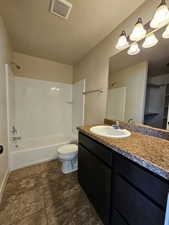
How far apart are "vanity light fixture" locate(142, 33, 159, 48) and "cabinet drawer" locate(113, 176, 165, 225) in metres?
1.39

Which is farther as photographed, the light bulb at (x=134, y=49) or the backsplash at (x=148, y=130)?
the light bulb at (x=134, y=49)

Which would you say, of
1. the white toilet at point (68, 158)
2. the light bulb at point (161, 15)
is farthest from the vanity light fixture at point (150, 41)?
the white toilet at point (68, 158)

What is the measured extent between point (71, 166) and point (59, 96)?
1.82 m

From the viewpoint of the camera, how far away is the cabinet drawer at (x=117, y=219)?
2.76 ft

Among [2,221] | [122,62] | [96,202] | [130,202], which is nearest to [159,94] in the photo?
[122,62]

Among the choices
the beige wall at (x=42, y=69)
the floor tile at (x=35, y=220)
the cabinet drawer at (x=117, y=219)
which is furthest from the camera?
the beige wall at (x=42, y=69)

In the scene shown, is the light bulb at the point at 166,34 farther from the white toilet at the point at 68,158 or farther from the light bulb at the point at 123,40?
the white toilet at the point at 68,158

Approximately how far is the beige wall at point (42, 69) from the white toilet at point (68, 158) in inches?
73.2

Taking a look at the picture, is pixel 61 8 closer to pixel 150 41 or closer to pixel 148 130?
pixel 150 41

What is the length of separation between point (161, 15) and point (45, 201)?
7.70ft

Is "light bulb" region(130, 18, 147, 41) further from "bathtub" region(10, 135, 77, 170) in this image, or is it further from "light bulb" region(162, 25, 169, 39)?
"bathtub" region(10, 135, 77, 170)

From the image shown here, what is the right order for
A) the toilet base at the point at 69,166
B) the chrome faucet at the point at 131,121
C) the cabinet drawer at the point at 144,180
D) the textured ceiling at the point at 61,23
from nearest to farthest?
1. the cabinet drawer at the point at 144,180
2. the textured ceiling at the point at 61,23
3. the chrome faucet at the point at 131,121
4. the toilet base at the point at 69,166

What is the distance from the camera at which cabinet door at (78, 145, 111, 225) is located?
97 centimetres

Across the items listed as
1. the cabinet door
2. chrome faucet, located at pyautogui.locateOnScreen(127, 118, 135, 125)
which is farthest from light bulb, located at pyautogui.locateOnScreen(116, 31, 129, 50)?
the cabinet door
